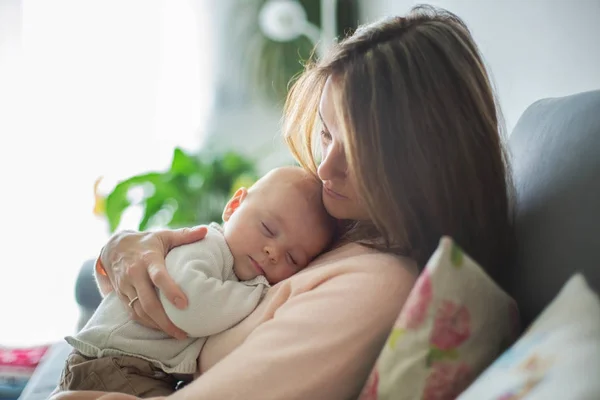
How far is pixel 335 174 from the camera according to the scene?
1160 millimetres

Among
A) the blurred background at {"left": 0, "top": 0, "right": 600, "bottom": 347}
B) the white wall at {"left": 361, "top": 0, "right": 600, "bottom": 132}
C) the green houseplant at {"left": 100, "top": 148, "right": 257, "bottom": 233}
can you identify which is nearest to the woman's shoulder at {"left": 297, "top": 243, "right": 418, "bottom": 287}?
the white wall at {"left": 361, "top": 0, "right": 600, "bottom": 132}

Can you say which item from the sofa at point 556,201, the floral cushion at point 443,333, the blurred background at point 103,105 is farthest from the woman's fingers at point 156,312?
the blurred background at point 103,105

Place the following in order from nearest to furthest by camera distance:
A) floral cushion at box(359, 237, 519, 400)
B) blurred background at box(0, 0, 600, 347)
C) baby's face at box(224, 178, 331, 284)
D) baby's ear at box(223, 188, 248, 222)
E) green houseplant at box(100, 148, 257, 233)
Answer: floral cushion at box(359, 237, 519, 400) → baby's face at box(224, 178, 331, 284) → baby's ear at box(223, 188, 248, 222) → green houseplant at box(100, 148, 257, 233) → blurred background at box(0, 0, 600, 347)

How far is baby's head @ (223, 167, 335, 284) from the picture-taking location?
1.23 meters

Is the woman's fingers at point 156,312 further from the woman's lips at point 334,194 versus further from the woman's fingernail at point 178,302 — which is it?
the woman's lips at point 334,194

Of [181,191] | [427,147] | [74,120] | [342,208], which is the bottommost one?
[181,191]

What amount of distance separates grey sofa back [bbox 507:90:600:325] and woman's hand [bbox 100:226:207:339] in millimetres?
522

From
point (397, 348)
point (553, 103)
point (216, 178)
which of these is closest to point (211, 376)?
point (397, 348)

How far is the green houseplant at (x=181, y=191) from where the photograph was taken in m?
3.13

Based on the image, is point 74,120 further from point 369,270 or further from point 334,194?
point 369,270

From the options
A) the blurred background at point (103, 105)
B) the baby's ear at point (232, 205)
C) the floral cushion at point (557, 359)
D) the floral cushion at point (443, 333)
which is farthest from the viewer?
the blurred background at point (103, 105)

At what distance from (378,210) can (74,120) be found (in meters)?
3.19

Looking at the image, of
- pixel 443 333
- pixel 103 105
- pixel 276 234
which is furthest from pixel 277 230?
pixel 103 105

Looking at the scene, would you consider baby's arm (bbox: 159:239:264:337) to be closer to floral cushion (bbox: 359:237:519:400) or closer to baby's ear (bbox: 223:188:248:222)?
baby's ear (bbox: 223:188:248:222)
